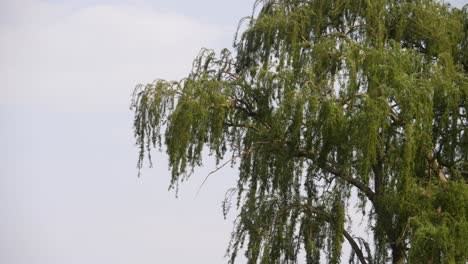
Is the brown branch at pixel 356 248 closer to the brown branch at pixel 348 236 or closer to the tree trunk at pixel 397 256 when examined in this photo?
the brown branch at pixel 348 236

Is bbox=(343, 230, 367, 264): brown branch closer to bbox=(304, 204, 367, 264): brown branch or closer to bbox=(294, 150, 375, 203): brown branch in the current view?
bbox=(304, 204, 367, 264): brown branch

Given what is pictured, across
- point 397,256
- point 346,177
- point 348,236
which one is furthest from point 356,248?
point 346,177

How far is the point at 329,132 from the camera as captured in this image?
433 inches

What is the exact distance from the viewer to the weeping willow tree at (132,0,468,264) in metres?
10.9

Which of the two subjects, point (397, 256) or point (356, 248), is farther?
point (356, 248)

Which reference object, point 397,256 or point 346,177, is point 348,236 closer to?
point 397,256

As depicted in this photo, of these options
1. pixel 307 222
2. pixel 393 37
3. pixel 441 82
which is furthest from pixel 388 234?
pixel 393 37

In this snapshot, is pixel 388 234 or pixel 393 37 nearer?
pixel 388 234

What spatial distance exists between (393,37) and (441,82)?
1.94m

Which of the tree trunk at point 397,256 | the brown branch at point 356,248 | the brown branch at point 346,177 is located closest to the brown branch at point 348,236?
the brown branch at point 356,248

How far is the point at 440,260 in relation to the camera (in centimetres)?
1033

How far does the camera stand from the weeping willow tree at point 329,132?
35.8 feet

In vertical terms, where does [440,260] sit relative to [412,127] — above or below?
below

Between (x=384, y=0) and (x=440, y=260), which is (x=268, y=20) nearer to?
(x=384, y=0)
